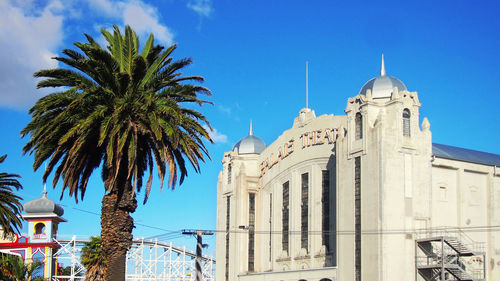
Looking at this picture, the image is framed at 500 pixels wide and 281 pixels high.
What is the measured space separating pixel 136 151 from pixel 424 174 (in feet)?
77.3

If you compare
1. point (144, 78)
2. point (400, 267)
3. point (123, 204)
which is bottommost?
point (400, 267)

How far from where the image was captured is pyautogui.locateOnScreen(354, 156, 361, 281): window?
154ft

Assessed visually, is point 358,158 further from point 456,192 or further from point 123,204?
point 123,204

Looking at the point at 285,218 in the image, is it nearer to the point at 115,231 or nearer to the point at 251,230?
the point at 251,230

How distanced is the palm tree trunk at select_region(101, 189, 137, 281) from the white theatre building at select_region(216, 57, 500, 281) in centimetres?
2031

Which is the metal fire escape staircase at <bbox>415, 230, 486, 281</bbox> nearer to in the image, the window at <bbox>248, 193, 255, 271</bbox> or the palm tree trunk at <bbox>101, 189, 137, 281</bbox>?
the window at <bbox>248, 193, 255, 271</bbox>

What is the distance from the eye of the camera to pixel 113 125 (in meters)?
29.5

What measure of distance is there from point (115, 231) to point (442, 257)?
22803 millimetres

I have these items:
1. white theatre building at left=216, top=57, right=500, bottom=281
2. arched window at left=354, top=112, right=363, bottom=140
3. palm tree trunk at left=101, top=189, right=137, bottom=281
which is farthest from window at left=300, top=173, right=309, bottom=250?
palm tree trunk at left=101, top=189, right=137, bottom=281

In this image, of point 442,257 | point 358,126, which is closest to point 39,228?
point 358,126

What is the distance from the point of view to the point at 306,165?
56906 mm

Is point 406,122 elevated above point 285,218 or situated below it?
above

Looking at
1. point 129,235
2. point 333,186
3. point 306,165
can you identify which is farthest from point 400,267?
point 129,235

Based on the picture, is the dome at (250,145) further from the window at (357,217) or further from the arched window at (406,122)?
the arched window at (406,122)
